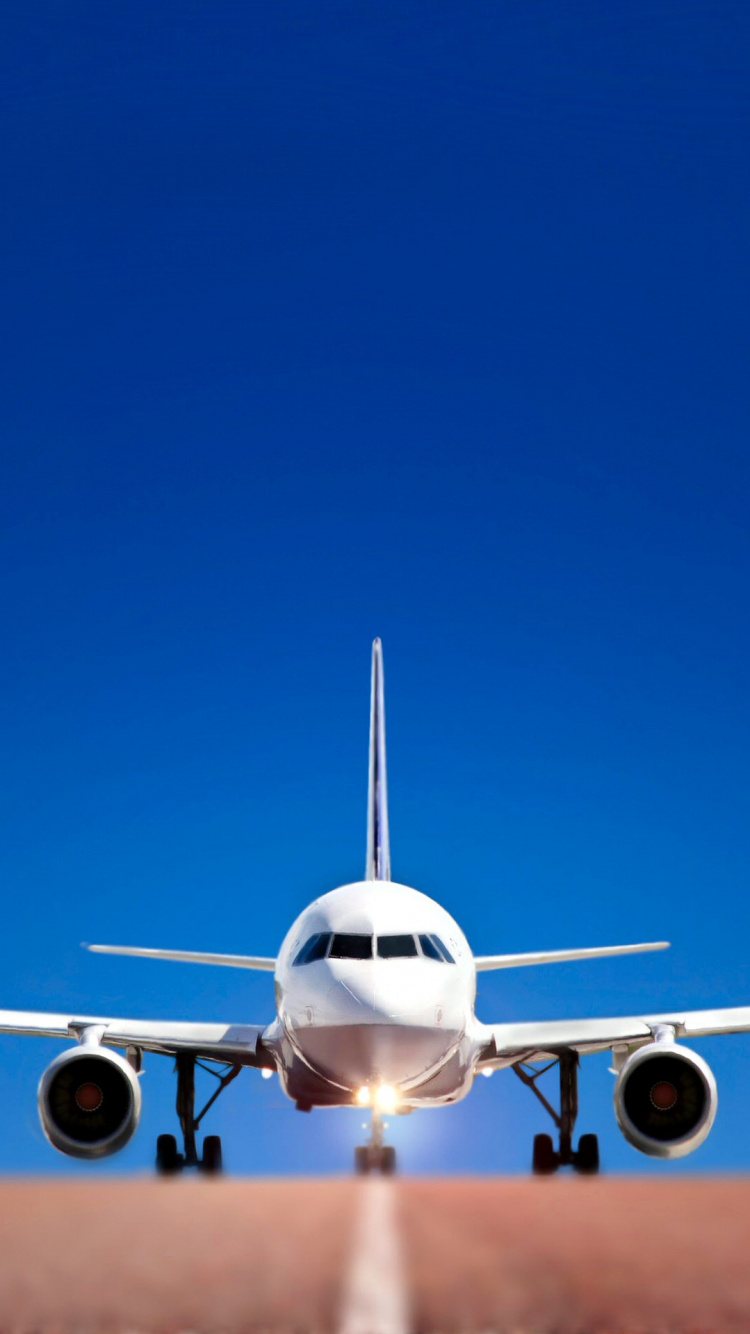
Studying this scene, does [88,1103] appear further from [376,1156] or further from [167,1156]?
[376,1156]

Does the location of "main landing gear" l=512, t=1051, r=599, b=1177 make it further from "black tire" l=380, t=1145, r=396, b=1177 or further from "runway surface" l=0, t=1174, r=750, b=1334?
"runway surface" l=0, t=1174, r=750, b=1334

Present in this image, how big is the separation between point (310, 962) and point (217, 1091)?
5934 mm

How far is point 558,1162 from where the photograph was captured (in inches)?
807

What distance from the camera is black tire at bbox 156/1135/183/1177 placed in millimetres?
19922

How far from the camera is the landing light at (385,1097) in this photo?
50.0ft

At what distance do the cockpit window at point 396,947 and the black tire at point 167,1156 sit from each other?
6.61 m

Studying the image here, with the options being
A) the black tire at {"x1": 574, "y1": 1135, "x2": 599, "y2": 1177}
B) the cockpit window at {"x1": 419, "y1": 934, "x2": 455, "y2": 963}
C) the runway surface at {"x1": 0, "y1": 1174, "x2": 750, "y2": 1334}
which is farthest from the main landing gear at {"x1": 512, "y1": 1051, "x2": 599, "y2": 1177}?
the runway surface at {"x1": 0, "y1": 1174, "x2": 750, "y2": 1334}

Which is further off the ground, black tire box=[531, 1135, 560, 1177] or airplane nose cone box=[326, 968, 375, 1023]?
airplane nose cone box=[326, 968, 375, 1023]

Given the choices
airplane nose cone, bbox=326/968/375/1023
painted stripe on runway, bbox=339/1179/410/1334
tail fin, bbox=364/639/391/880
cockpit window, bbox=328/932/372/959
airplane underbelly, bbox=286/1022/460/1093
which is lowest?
painted stripe on runway, bbox=339/1179/410/1334

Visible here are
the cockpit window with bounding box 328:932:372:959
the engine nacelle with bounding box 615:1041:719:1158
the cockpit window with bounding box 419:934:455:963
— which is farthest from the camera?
the engine nacelle with bounding box 615:1041:719:1158

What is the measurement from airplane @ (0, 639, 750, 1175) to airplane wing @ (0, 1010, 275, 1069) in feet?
0.11

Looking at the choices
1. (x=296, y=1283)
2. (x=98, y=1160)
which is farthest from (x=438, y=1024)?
(x=296, y=1283)

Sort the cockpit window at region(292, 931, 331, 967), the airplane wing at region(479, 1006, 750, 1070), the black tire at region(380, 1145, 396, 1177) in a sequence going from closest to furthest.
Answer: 1. the black tire at region(380, 1145, 396, 1177)
2. the cockpit window at region(292, 931, 331, 967)
3. the airplane wing at region(479, 1006, 750, 1070)

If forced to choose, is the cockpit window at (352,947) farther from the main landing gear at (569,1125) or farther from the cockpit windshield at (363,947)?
the main landing gear at (569,1125)
